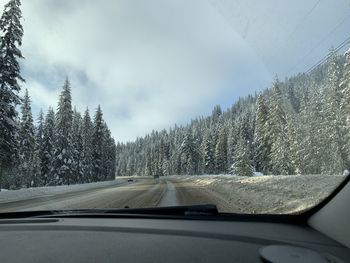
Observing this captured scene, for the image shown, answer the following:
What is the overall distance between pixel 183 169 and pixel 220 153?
2111 centimetres

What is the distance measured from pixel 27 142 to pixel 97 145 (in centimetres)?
2701

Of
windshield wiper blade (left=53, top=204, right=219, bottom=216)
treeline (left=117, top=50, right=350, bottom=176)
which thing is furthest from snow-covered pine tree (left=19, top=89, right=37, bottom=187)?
windshield wiper blade (left=53, top=204, right=219, bottom=216)

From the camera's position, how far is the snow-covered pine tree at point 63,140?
6047cm

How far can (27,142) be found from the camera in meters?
→ 53.8

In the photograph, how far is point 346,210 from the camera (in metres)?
3.17

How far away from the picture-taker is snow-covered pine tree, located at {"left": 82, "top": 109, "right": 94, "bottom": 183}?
255ft

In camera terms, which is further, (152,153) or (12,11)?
(152,153)

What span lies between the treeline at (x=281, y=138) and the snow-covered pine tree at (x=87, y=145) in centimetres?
2389

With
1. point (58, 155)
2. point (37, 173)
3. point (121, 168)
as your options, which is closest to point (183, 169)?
point (37, 173)

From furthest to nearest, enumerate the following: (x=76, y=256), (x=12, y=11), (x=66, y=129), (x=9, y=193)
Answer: (x=66, y=129)
(x=12, y=11)
(x=9, y=193)
(x=76, y=256)

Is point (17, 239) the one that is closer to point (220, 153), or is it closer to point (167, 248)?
point (167, 248)

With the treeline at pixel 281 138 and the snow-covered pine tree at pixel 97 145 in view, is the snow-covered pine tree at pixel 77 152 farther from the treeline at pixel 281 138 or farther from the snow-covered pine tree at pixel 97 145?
the treeline at pixel 281 138

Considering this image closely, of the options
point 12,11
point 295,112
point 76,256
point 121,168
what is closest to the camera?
point 76,256

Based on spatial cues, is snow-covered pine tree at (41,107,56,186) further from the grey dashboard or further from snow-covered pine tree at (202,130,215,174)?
the grey dashboard
